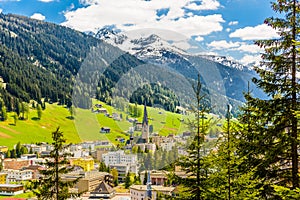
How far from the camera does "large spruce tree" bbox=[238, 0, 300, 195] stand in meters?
7.70

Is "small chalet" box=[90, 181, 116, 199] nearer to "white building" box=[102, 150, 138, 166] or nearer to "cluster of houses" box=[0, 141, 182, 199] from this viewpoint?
"cluster of houses" box=[0, 141, 182, 199]

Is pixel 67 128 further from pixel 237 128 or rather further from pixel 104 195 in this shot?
pixel 237 128

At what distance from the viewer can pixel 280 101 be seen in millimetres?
7809

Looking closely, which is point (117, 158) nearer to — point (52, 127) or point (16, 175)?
point (16, 175)

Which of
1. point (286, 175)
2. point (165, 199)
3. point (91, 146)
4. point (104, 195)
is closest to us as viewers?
point (286, 175)

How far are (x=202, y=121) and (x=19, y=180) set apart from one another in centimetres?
6670

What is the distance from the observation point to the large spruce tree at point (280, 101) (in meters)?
7.70

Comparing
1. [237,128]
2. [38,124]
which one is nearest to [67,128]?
[38,124]

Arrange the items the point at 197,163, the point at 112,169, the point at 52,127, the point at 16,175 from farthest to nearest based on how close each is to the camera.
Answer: the point at 52,127 → the point at 16,175 → the point at 112,169 → the point at 197,163

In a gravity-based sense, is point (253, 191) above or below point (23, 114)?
below

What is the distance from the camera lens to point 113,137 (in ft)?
375

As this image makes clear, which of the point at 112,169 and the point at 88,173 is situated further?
the point at 112,169

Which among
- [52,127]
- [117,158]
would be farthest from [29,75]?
→ [117,158]

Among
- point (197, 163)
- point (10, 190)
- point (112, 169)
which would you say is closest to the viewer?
point (197, 163)
